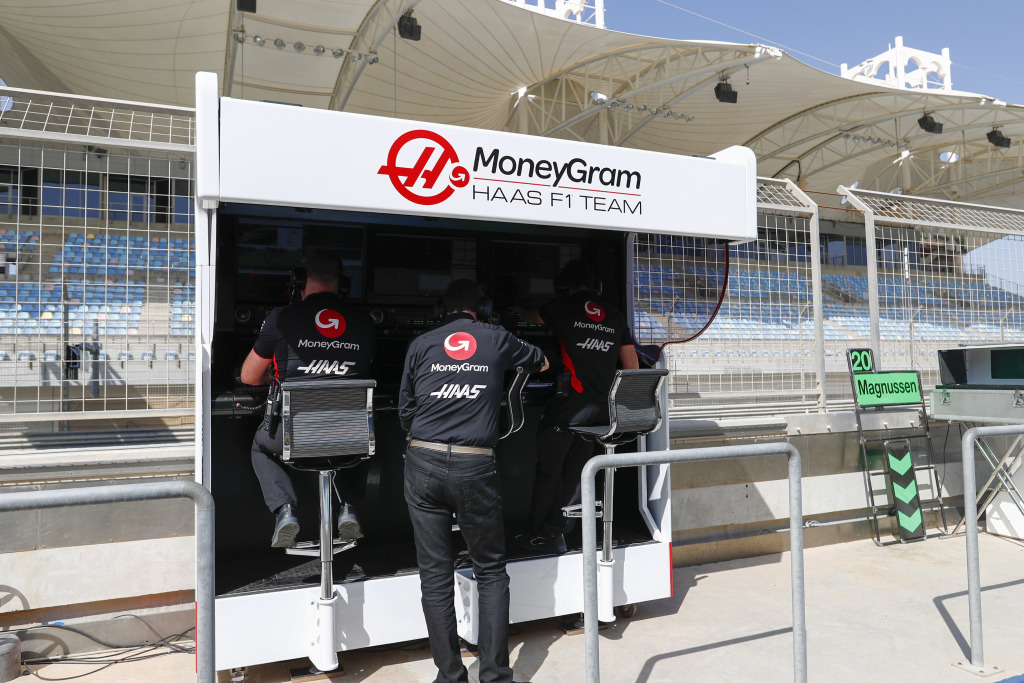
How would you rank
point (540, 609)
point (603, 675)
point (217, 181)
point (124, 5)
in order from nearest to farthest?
point (217, 181) < point (603, 675) < point (540, 609) < point (124, 5)

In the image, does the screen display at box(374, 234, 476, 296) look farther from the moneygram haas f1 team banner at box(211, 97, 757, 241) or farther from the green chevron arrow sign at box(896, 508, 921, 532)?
the green chevron arrow sign at box(896, 508, 921, 532)

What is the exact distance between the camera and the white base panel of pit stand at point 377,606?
278 cm

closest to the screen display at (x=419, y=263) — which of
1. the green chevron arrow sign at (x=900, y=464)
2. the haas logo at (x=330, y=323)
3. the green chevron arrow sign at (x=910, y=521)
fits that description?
the haas logo at (x=330, y=323)

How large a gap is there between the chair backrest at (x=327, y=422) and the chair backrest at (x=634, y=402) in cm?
120

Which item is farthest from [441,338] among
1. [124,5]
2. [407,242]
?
[124,5]

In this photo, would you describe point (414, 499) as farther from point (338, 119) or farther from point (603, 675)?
point (338, 119)

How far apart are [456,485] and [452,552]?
0.31m

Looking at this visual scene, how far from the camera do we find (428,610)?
266 cm

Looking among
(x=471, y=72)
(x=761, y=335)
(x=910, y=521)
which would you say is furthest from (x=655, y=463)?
(x=471, y=72)

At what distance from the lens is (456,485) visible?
2.63 metres

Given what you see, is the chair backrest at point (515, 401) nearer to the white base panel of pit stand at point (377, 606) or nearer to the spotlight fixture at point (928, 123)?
the white base panel of pit stand at point (377, 606)

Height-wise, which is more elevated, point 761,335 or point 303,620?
point 761,335

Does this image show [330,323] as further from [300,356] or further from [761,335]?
[761,335]

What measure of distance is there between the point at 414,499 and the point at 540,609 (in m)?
1.00
